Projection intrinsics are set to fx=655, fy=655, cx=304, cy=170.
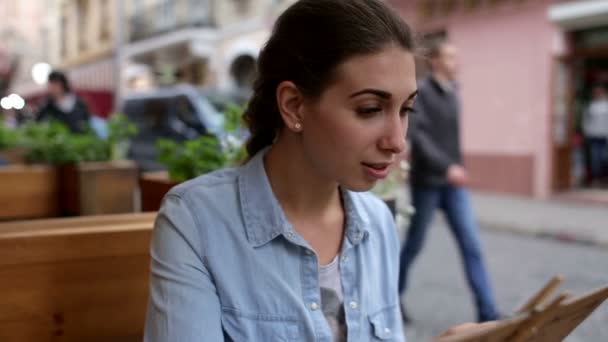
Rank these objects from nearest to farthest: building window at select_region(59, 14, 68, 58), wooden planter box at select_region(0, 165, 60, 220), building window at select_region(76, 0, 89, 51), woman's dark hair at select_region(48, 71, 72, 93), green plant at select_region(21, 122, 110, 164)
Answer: wooden planter box at select_region(0, 165, 60, 220) → green plant at select_region(21, 122, 110, 164) → woman's dark hair at select_region(48, 71, 72, 93) → building window at select_region(59, 14, 68, 58) → building window at select_region(76, 0, 89, 51)

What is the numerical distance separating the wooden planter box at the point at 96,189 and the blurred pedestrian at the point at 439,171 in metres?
1.82

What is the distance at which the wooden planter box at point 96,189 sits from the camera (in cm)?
377

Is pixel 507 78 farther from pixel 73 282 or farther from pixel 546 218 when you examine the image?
pixel 73 282

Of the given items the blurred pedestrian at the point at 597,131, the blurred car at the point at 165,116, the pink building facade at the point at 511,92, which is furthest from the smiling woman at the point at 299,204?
the pink building facade at the point at 511,92

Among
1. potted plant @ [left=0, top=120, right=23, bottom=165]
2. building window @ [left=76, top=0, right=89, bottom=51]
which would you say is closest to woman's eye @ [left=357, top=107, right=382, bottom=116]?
potted plant @ [left=0, top=120, right=23, bottom=165]

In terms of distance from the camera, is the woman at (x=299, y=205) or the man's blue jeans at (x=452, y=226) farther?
the man's blue jeans at (x=452, y=226)

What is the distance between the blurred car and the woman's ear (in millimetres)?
7047

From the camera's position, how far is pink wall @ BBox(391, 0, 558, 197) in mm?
11008

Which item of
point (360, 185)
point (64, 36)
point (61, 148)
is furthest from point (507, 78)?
point (64, 36)

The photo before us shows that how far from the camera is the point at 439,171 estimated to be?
427 centimetres

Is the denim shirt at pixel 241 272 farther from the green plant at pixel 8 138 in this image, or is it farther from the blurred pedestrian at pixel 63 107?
the blurred pedestrian at pixel 63 107

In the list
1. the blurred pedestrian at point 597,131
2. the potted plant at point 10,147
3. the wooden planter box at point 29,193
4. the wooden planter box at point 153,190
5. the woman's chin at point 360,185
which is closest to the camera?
the woman's chin at point 360,185

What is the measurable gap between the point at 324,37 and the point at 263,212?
1.25ft

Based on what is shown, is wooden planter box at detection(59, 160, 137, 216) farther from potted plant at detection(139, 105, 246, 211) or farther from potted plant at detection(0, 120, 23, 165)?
potted plant at detection(139, 105, 246, 211)
